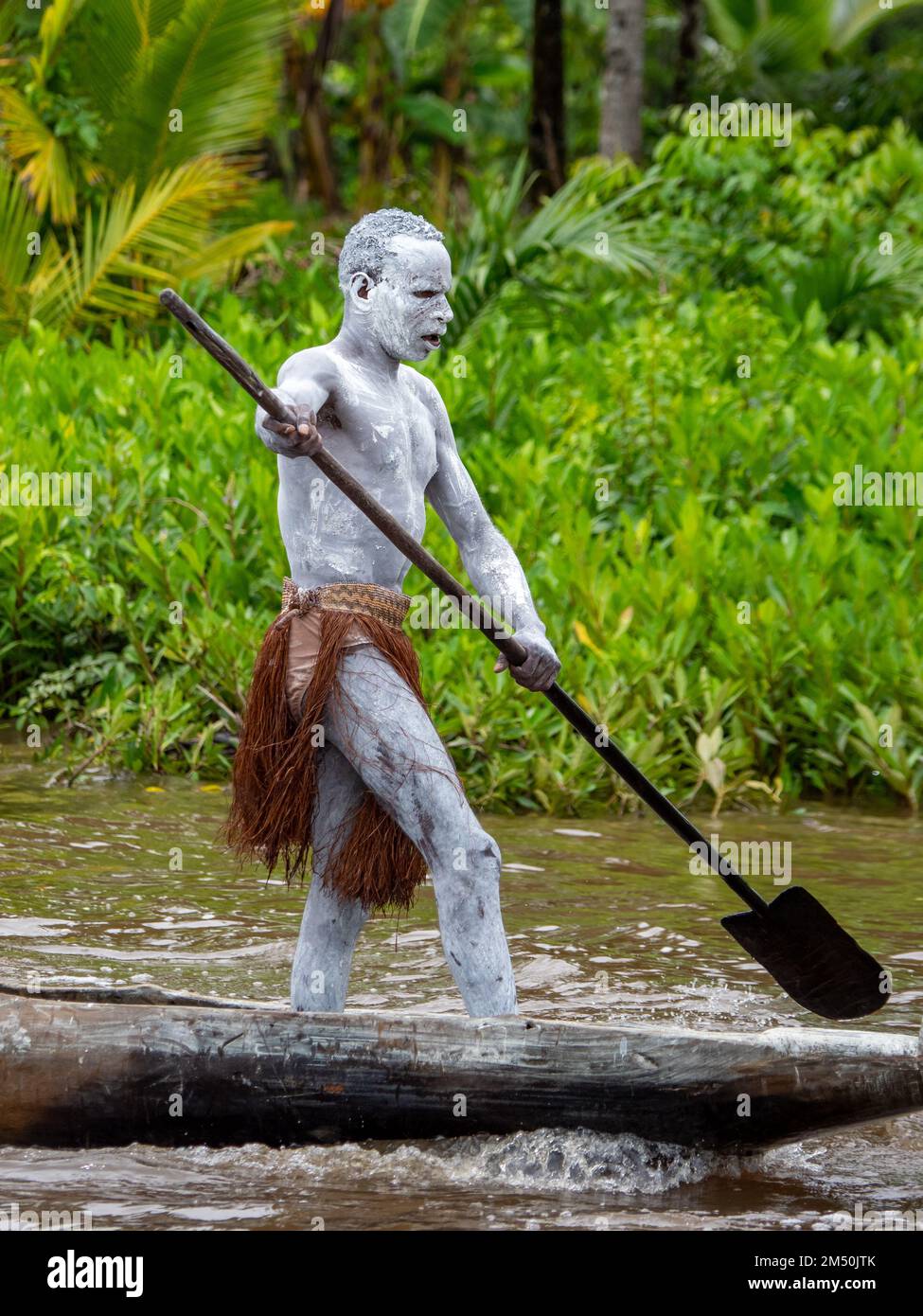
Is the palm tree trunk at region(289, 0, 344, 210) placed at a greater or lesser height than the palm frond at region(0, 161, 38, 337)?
greater

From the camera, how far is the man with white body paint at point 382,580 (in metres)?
3.76

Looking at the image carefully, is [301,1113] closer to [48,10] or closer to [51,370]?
[51,370]

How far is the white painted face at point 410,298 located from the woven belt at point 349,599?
1.77 feet

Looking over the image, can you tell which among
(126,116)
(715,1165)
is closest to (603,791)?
(715,1165)

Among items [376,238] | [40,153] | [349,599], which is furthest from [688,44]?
[349,599]

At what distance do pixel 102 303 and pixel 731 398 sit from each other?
13.9 feet

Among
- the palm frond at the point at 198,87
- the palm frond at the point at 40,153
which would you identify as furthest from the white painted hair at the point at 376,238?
the palm frond at the point at 40,153

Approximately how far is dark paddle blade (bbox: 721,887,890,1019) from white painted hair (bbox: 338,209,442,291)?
1784 mm

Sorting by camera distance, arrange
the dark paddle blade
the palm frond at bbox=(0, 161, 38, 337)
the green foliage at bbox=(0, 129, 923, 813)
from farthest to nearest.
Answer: the palm frond at bbox=(0, 161, 38, 337) → the green foliage at bbox=(0, 129, 923, 813) → the dark paddle blade

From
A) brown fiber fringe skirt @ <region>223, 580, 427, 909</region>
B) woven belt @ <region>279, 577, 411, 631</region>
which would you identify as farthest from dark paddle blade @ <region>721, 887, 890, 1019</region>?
woven belt @ <region>279, 577, 411, 631</region>

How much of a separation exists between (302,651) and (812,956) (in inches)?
58.8

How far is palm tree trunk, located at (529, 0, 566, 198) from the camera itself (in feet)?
47.6

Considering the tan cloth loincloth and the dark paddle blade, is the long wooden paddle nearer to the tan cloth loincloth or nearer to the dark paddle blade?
the dark paddle blade

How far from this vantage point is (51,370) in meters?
9.73
